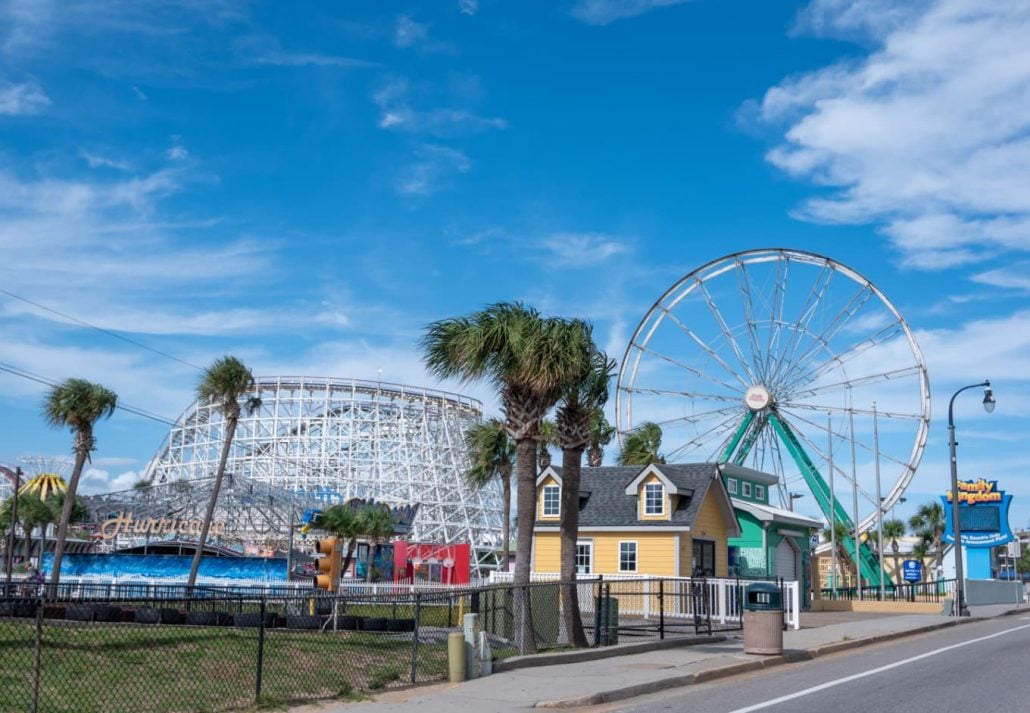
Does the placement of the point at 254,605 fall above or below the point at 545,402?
below

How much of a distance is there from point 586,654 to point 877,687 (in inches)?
197

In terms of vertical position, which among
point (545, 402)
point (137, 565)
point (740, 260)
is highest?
point (740, 260)

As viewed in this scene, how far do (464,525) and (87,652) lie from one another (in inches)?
3004

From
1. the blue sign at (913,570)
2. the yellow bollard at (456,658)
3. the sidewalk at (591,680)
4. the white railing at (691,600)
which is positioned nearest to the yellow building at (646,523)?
the white railing at (691,600)

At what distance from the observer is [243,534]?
7288cm

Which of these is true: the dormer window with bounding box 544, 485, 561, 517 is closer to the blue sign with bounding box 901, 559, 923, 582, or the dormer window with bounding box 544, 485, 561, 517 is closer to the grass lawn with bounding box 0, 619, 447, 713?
the grass lawn with bounding box 0, 619, 447, 713

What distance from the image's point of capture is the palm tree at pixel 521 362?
18.6 m

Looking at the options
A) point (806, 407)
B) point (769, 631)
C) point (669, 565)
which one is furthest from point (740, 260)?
point (769, 631)

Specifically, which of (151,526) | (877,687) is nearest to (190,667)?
(877,687)

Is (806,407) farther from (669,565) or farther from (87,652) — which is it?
(87,652)

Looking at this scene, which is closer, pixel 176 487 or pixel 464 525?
pixel 176 487

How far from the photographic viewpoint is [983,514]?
62.9 metres

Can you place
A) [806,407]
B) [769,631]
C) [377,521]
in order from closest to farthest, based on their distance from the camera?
[769,631] → [806,407] → [377,521]

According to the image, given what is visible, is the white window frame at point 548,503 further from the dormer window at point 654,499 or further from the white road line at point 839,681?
the white road line at point 839,681
